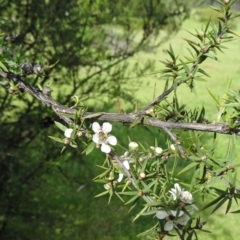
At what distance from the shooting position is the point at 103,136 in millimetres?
938

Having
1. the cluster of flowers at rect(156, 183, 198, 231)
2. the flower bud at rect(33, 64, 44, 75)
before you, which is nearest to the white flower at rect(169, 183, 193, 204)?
the cluster of flowers at rect(156, 183, 198, 231)

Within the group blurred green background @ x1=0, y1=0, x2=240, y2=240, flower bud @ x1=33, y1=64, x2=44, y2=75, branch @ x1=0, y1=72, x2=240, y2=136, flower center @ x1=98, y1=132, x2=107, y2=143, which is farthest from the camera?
A: blurred green background @ x1=0, y1=0, x2=240, y2=240

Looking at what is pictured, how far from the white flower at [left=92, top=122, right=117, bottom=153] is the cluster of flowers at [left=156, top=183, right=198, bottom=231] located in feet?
0.52

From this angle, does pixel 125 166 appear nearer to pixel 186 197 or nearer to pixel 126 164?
pixel 126 164

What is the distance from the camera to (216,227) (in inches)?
131

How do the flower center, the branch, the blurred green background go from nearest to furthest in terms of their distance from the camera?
the branch < the flower center < the blurred green background

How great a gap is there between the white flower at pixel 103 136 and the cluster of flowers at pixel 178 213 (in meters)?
0.16

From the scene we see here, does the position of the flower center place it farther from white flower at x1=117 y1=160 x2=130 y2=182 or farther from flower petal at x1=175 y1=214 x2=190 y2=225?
flower petal at x1=175 y1=214 x2=190 y2=225

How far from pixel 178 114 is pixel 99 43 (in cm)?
245

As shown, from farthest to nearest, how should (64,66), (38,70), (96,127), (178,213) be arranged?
(64,66)
(38,70)
(96,127)
(178,213)

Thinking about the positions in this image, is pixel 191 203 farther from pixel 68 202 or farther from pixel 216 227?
pixel 68 202

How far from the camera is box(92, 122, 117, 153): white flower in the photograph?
0.93 m

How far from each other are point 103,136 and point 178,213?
22cm

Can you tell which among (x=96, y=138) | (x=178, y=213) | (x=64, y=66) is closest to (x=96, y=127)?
(x=96, y=138)
